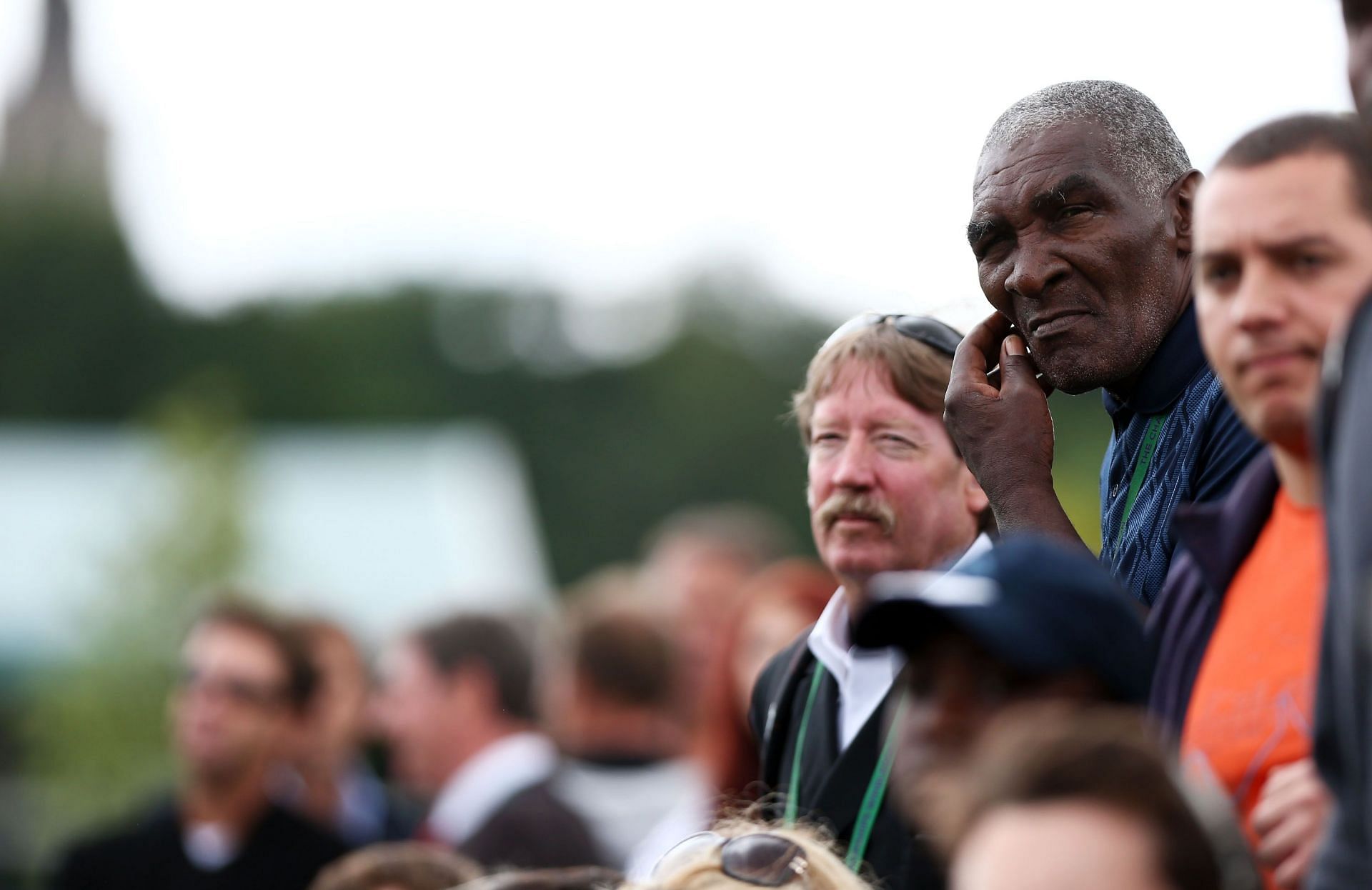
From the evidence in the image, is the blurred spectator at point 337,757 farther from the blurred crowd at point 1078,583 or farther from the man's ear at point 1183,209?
the man's ear at point 1183,209

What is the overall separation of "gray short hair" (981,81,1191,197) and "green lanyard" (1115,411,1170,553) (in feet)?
1.36

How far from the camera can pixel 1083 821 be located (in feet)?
5.90

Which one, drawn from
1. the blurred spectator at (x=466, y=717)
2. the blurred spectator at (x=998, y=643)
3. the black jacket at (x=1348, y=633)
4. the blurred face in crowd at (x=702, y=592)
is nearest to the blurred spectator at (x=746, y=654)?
the blurred spectator at (x=466, y=717)

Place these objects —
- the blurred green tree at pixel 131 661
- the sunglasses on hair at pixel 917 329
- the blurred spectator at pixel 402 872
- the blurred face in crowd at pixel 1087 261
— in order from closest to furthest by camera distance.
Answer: the blurred face in crowd at pixel 1087 261, the sunglasses on hair at pixel 917 329, the blurred spectator at pixel 402 872, the blurred green tree at pixel 131 661

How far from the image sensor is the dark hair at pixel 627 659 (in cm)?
705

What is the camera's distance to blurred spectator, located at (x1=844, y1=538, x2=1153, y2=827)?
2.08 meters

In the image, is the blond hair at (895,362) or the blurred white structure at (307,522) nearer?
the blond hair at (895,362)

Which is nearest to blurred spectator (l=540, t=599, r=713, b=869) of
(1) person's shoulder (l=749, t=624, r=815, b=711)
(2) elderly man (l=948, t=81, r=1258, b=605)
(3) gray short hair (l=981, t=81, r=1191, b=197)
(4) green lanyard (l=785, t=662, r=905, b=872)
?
(1) person's shoulder (l=749, t=624, r=815, b=711)

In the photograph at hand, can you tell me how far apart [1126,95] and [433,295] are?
6144 centimetres

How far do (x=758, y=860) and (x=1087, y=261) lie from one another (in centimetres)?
121

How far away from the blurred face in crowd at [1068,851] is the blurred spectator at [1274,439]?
348 mm

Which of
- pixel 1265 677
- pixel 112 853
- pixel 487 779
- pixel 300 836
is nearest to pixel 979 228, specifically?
pixel 1265 677

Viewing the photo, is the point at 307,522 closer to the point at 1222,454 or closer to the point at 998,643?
the point at 1222,454

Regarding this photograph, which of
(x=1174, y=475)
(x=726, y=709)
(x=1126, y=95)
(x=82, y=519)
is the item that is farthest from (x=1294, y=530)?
(x=82, y=519)
